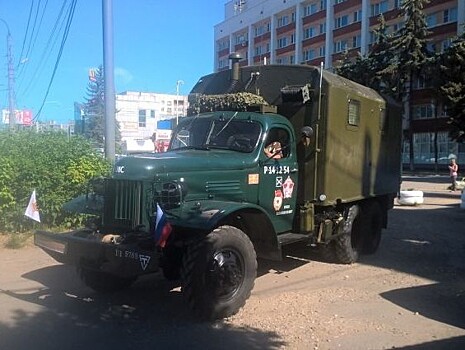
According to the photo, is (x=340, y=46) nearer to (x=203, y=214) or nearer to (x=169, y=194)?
(x=169, y=194)

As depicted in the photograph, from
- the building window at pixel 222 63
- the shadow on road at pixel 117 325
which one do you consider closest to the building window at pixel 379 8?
the building window at pixel 222 63

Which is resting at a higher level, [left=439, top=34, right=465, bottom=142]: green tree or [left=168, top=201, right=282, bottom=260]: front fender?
[left=439, top=34, right=465, bottom=142]: green tree

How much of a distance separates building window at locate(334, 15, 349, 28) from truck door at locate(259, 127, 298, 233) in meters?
60.3

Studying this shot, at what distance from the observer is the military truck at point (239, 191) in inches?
228

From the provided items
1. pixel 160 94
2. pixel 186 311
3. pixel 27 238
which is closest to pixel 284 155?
pixel 186 311

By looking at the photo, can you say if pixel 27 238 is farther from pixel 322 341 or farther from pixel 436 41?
pixel 436 41

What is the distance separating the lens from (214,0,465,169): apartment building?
54.3m

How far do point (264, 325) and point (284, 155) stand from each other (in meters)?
2.53

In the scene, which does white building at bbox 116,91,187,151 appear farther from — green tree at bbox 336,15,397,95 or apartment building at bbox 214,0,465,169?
green tree at bbox 336,15,397,95

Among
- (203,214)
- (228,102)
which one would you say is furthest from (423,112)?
(203,214)

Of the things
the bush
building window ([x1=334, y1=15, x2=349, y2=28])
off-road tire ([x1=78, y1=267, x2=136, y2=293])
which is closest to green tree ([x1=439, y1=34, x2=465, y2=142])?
building window ([x1=334, y1=15, x2=349, y2=28])

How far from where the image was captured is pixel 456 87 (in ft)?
132

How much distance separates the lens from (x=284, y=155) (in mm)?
7531

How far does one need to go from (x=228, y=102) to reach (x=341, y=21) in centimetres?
6104
